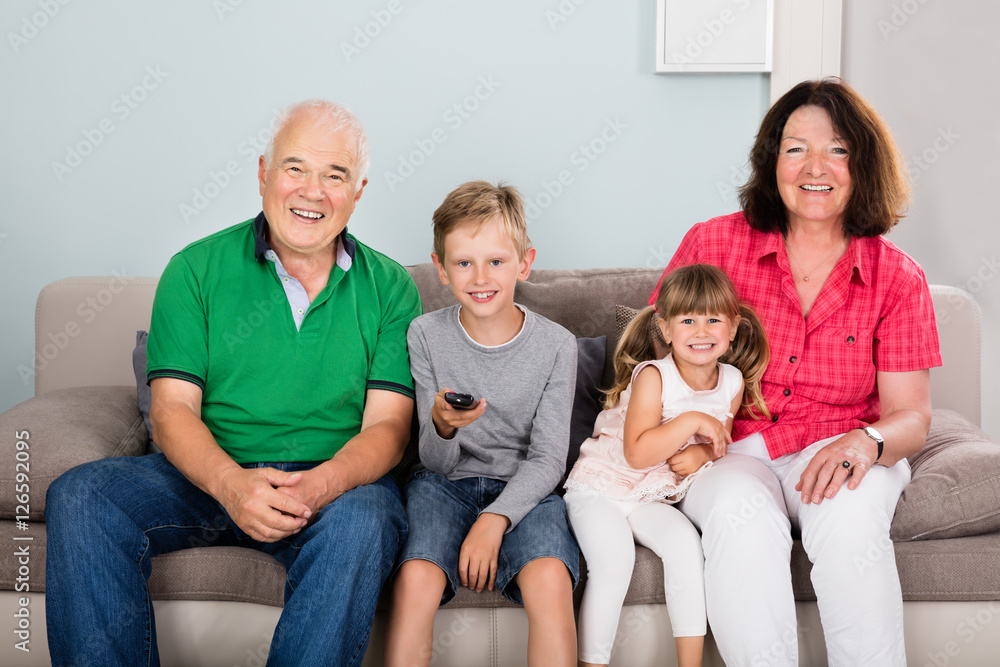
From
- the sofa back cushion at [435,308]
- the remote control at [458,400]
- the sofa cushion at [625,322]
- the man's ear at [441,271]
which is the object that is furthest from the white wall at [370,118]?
the remote control at [458,400]

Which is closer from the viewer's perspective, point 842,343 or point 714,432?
point 714,432

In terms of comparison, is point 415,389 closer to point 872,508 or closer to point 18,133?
point 872,508

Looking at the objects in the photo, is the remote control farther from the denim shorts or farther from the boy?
the denim shorts

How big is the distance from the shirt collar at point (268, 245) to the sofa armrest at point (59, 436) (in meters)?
0.53

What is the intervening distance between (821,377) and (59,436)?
1613mm

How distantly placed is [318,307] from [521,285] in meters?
0.64

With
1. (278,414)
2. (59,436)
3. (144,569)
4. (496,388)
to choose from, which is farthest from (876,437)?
(59,436)

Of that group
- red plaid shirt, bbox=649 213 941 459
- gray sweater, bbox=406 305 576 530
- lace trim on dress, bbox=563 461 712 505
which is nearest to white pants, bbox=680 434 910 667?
lace trim on dress, bbox=563 461 712 505

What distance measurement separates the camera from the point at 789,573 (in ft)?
4.76

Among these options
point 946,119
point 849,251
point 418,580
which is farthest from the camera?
point 946,119

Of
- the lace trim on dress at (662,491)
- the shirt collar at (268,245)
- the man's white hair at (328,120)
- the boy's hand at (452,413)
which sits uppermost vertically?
the man's white hair at (328,120)

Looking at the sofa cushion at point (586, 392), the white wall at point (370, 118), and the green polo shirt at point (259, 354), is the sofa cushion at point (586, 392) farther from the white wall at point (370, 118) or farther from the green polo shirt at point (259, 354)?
the white wall at point (370, 118)

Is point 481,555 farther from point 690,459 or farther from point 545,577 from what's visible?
point 690,459

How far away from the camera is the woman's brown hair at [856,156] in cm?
172
